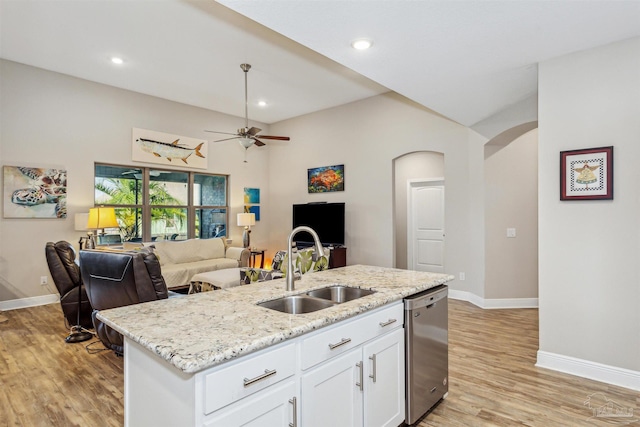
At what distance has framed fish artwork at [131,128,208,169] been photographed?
6.18 m

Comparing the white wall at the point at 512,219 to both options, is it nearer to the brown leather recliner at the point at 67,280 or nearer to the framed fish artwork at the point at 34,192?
the brown leather recliner at the point at 67,280

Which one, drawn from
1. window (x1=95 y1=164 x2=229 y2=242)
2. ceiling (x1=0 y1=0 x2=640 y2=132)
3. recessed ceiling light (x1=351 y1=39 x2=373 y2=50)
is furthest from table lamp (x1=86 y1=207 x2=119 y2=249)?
recessed ceiling light (x1=351 y1=39 x2=373 y2=50)

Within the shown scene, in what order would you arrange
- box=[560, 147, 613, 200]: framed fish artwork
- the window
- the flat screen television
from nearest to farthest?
box=[560, 147, 613, 200]: framed fish artwork, the window, the flat screen television

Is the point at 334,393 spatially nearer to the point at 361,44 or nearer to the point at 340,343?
the point at 340,343

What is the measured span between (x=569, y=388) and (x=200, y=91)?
619 centimetres

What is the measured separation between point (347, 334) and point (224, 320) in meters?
0.60

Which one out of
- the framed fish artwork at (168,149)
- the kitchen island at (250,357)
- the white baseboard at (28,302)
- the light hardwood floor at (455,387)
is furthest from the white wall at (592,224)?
the white baseboard at (28,302)

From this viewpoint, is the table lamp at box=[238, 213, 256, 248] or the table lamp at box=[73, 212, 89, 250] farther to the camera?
the table lamp at box=[238, 213, 256, 248]

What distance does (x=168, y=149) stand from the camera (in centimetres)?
654

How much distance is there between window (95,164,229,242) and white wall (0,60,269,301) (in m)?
0.24

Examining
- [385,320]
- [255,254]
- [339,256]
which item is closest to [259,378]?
[385,320]

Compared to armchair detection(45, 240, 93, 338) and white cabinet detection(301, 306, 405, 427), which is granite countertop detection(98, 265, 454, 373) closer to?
white cabinet detection(301, 306, 405, 427)

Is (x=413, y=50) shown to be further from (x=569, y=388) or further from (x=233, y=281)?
(x=233, y=281)

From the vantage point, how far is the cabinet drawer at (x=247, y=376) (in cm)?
119
